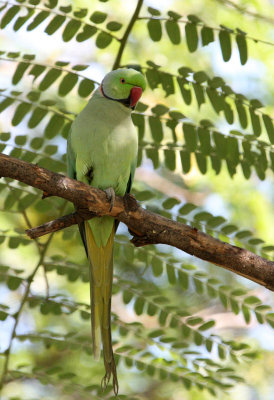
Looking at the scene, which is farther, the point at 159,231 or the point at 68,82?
the point at 68,82

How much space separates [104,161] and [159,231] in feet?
1.70

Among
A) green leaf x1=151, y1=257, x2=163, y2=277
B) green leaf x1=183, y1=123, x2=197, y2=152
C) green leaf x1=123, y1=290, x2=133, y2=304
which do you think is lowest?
green leaf x1=123, y1=290, x2=133, y2=304

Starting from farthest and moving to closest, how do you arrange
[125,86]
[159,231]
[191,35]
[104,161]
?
[191,35] → [125,86] → [104,161] → [159,231]

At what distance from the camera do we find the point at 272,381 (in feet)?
19.1

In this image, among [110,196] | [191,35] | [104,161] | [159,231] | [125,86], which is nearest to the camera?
[159,231]

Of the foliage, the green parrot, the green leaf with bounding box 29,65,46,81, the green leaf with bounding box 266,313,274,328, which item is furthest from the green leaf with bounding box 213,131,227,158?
the green leaf with bounding box 29,65,46,81

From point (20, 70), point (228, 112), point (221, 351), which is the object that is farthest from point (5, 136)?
point (221, 351)

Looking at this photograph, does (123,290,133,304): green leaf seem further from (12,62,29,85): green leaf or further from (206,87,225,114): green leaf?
(12,62,29,85): green leaf

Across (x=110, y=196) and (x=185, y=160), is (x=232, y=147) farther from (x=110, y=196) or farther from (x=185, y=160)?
(x=110, y=196)

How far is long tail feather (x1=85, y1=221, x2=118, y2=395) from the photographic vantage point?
2518 mm

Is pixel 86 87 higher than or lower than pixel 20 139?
higher

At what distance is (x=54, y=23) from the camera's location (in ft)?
8.93

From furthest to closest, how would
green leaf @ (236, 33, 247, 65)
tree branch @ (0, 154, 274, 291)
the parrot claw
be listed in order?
1. green leaf @ (236, 33, 247, 65)
2. the parrot claw
3. tree branch @ (0, 154, 274, 291)

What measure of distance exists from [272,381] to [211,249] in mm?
4215
